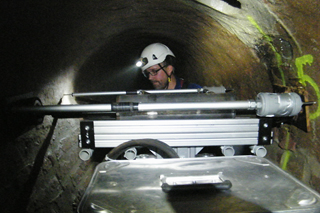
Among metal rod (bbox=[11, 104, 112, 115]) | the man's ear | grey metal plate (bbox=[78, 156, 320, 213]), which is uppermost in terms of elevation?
the man's ear

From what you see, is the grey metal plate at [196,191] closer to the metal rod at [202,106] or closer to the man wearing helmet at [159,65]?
the metal rod at [202,106]

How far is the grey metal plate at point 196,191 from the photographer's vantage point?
757 millimetres

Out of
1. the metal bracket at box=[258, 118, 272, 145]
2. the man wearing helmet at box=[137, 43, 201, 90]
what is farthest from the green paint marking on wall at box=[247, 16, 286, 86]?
the man wearing helmet at box=[137, 43, 201, 90]

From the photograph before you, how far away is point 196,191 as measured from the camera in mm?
837

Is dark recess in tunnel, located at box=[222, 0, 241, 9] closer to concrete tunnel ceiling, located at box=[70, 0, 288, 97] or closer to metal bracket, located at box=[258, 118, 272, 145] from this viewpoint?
concrete tunnel ceiling, located at box=[70, 0, 288, 97]

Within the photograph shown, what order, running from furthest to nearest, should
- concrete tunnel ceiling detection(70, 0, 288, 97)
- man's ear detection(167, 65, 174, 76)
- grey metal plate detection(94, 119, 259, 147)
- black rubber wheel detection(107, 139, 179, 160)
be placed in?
man's ear detection(167, 65, 174, 76)
concrete tunnel ceiling detection(70, 0, 288, 97)
grey metal plate detection(94, 119, 259, 147)
black rubber wheel detection(107, 139, 179, 160)

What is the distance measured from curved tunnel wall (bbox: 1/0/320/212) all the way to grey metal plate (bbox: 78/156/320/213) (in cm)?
42

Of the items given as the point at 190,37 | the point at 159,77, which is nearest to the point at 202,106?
the point at 159,77

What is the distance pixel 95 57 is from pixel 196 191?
9.39ft

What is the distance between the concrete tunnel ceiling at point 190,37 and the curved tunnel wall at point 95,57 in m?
0.01

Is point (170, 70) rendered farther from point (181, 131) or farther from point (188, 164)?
point (188, 164)

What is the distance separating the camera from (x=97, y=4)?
6.68ft

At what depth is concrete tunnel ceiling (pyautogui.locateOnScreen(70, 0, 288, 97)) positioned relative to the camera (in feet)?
6.05

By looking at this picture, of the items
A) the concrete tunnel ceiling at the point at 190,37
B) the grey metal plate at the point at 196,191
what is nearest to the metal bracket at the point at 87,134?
the grey metal plate at the point at 196,191
